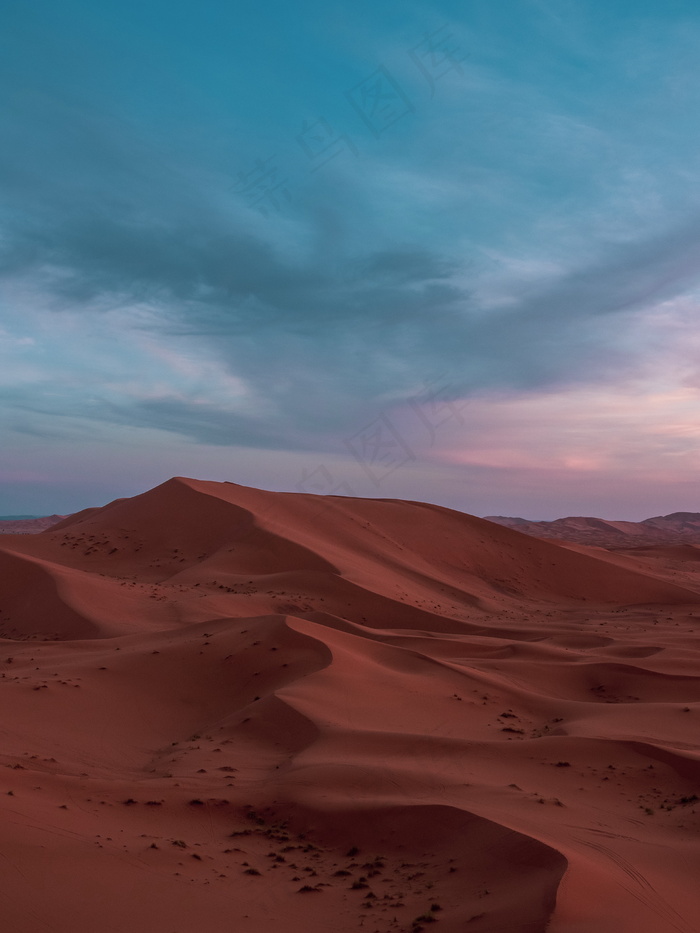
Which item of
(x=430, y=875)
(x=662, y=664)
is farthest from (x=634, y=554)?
(x=430, y=875)

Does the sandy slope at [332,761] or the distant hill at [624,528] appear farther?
the distant hill at [624,528]

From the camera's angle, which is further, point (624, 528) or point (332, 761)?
point (624, 528)

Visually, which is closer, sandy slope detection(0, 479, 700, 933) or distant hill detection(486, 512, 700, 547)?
sandy slope detection(0, 479, 700, 933)

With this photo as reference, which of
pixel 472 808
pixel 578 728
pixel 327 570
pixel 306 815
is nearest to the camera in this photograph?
pixel 472 808

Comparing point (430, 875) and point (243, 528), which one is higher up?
point (243, 528)

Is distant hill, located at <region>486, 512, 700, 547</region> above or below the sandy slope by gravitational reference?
above

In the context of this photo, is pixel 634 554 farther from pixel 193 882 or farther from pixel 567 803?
pixel 193 882

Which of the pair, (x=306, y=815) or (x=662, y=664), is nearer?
(x=306, y=815)

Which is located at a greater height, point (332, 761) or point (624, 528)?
point (624, 528)
